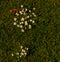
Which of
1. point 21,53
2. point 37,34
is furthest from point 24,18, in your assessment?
point 21,53

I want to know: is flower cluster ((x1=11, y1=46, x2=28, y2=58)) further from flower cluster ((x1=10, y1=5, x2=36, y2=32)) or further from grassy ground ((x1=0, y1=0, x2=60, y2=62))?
flower cluster ((x1=10, y1=5, x2=36, y2=32))

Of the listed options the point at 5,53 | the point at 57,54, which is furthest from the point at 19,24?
the point at 57,54

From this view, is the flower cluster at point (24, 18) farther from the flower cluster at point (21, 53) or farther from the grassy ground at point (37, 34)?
the flower cluster at point (21, 53)

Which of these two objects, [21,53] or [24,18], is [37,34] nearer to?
[24,18]

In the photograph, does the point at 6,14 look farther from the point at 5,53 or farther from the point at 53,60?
the point at 53,60

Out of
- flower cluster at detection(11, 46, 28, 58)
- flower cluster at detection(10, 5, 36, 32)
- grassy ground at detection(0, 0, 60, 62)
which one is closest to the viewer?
flower cluster at detection(11, 46, 28, 58)

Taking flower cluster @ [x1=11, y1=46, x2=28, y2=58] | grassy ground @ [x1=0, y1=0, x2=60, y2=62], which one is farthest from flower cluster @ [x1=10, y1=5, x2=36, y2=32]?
flower cluster @ [x1=11, y1=46, x2=28, y2=58]

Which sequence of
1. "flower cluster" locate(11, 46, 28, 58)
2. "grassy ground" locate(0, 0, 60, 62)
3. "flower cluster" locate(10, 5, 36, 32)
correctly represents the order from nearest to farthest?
"flower cluster" locate(11, 46, 28, 58)
"grassy ground" locate(0, 0, 60, 62)
"flower cluster" locate(10, 5, 36, 32)
